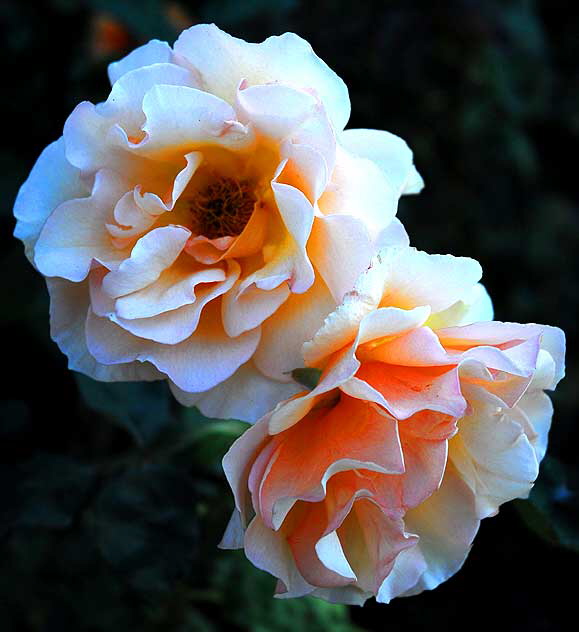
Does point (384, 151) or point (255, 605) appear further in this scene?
point (255, 605)

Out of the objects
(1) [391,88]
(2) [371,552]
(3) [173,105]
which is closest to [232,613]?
(2) [371,552]

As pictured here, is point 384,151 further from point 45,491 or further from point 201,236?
point 45,491

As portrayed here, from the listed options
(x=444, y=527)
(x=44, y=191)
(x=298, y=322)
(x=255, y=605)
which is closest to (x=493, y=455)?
(x=444, y=527)

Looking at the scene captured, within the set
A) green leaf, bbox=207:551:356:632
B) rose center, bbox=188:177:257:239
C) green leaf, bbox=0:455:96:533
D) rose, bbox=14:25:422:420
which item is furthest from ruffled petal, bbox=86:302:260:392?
green leaf, bbox=207:551:356:632

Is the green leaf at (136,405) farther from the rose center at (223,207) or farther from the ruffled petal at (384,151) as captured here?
the ruffled petal at (384,151)

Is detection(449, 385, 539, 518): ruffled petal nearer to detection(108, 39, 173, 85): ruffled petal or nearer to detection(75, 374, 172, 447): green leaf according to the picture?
detection(108, 39, 173, 85): ruffled petal

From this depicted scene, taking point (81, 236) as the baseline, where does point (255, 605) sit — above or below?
below
